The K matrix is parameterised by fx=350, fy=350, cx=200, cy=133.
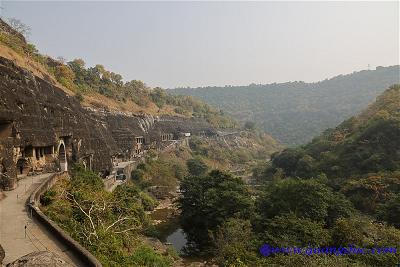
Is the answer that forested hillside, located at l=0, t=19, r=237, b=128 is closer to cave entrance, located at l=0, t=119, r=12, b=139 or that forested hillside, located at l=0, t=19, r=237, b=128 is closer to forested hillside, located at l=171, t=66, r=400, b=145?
cave entrance, located at l=0, t=119, r=12, b=139

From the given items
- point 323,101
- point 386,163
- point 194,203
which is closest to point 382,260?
point 194,203

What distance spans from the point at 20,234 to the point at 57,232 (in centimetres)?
143

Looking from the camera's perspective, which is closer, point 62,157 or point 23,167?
point 23,167

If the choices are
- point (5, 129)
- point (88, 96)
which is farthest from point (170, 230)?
point (88, 96)

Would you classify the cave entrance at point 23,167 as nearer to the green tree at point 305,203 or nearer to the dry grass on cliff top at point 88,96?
the dry grass on cliff top at point 88,96

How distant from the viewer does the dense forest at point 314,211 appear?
1814cm

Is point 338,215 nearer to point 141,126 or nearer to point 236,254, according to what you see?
point 236,254

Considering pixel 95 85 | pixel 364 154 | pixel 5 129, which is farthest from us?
pixel 95 85

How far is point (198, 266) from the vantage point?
23391 millimetres

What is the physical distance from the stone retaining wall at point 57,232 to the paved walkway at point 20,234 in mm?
169

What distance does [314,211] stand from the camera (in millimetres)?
23703

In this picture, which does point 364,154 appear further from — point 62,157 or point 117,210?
point 62,157

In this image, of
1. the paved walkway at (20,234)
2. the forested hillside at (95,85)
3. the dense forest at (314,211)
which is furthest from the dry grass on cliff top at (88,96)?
the dense forest at (314,211)

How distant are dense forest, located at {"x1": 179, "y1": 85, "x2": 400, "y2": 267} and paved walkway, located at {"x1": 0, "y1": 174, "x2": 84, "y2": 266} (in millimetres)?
8094
